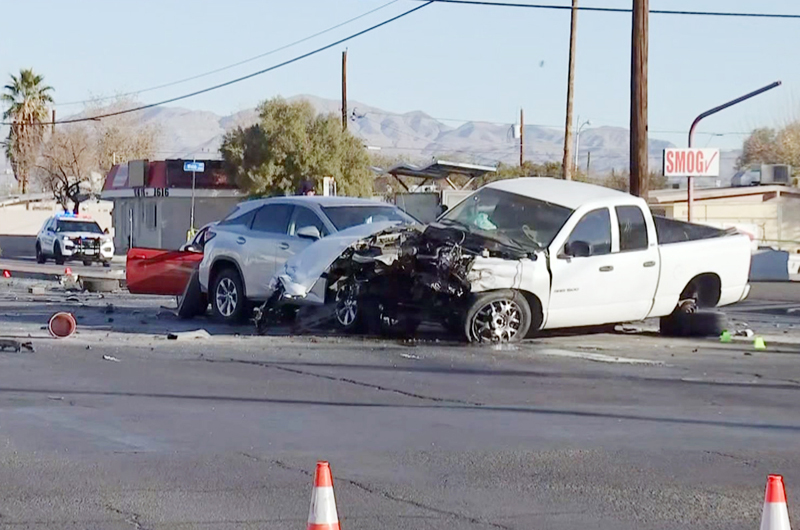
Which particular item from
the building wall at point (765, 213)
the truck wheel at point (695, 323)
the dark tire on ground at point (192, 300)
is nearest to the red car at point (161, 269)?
the dark tire on ground at point (192, 300)

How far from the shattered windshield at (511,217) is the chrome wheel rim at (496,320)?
81 cm

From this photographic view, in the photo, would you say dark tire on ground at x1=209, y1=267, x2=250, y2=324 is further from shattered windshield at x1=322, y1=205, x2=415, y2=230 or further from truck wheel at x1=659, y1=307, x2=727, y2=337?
truck wheel at x1=659, y1=307, x2=727, y2=337

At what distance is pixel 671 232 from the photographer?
53.5 feet

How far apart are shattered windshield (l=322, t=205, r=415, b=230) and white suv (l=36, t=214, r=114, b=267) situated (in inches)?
1072

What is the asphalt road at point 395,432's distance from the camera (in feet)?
22.7

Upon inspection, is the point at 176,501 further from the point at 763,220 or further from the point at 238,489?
the point at 763,220

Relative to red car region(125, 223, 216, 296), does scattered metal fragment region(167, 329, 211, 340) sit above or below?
below

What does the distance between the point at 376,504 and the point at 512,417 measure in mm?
3166

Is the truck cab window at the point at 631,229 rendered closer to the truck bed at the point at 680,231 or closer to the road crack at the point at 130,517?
the truck bed at the point at 680,231

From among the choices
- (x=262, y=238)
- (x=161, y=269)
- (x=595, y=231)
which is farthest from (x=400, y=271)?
(x=161, y=269)

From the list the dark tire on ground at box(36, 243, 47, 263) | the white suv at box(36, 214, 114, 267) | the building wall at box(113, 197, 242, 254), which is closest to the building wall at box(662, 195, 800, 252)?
the building wall at box(113, 197, 242, 254)

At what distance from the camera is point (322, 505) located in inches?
204

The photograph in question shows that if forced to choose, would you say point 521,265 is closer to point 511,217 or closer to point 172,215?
point 511,217

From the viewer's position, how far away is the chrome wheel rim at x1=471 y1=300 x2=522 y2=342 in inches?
583
